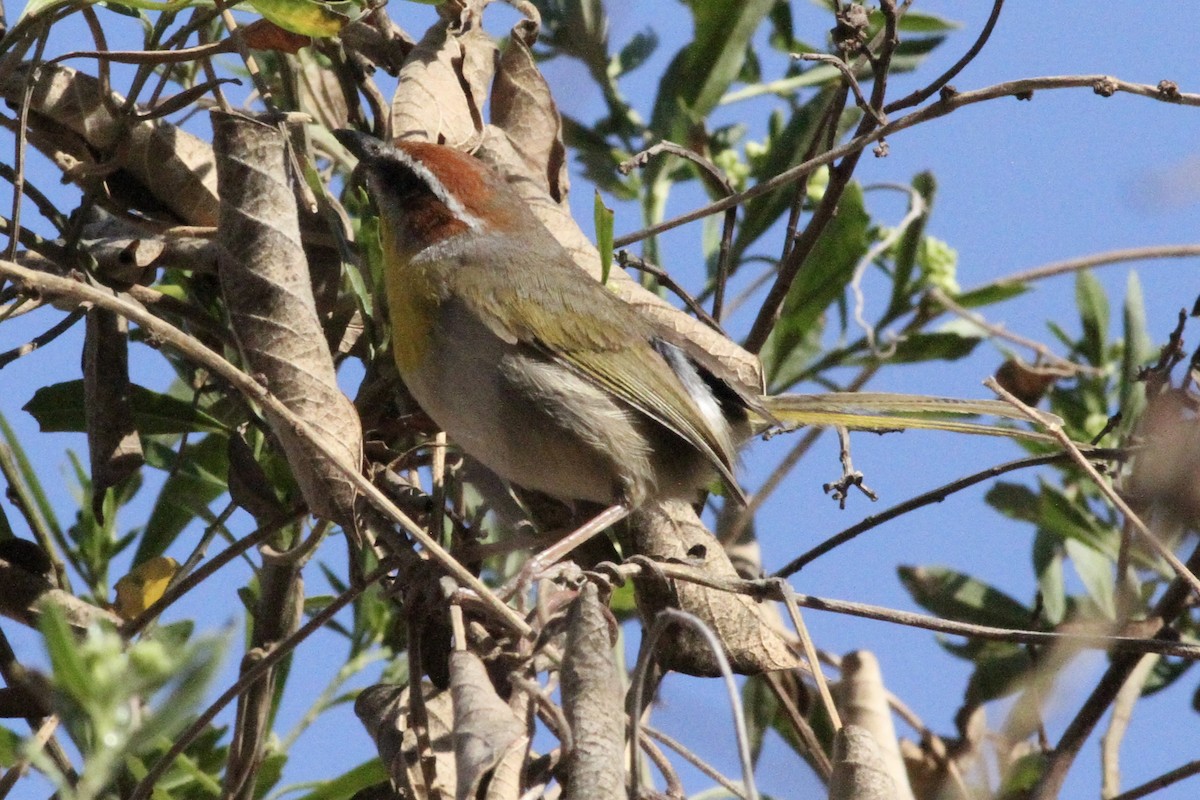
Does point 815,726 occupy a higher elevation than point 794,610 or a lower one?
higher

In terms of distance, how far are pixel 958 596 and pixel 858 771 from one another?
2.83 m

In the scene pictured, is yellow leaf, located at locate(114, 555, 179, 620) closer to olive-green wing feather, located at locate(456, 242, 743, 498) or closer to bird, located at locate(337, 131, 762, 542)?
bird, located at locate(337, 131, 762, 542)

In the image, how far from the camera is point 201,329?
11.1ft

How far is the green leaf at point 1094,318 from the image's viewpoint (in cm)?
534

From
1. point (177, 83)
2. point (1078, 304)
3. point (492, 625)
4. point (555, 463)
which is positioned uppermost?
point (1078, 304)

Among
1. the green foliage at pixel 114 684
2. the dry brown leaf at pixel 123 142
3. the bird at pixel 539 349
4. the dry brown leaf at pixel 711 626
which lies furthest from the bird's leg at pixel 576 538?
the green foliage at pixel 114 684

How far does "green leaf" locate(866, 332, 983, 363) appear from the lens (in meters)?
4.68

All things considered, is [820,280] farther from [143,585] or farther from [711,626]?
[143,585]

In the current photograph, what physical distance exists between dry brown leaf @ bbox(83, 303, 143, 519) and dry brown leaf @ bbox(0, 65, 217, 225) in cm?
39

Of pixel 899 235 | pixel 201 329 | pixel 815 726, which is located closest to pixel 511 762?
pixel 201 329

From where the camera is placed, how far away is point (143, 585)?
10.9 feet

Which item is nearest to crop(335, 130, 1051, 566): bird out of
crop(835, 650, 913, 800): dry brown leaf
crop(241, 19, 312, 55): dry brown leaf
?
crop(241, 19, 312, 55): dry brown leaf

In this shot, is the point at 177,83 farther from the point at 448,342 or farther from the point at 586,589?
the point at 586,589

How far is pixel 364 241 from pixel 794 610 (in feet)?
5.20
